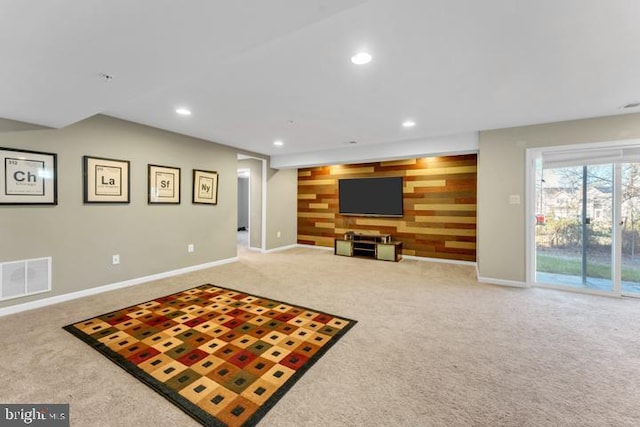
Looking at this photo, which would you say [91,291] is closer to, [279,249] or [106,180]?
[106,180]

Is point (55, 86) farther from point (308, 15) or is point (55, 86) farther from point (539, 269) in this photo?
point (539, 269)

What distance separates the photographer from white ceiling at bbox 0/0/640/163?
→ 54.7 inches

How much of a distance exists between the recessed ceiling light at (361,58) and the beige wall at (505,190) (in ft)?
9.67

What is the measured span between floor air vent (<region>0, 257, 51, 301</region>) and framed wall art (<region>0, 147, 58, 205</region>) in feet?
2.19

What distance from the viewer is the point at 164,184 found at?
14.3 feet

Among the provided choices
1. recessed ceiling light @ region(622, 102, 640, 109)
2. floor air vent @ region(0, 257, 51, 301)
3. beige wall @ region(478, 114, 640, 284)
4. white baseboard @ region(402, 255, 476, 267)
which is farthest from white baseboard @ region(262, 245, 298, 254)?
recessed ceiling light @ region(622, 102, 640, 109)

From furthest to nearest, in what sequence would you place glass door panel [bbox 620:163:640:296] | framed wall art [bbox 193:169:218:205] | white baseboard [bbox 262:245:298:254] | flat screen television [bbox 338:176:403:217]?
white baseboard [bbox 262:245:298:254] < flat screen television [bbox 338:176:403:217] < framed wall art [bbox 193:169:218:205] < glass door panel [bbox 620:163:640:296]

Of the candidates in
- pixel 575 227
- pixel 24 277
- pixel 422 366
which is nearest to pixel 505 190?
pixel 575 227

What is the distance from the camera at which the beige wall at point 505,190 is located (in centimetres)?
387

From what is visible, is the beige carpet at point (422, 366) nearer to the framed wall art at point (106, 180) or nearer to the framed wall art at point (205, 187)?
the framed wall art at point (106, 180)

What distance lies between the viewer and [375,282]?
4285mm

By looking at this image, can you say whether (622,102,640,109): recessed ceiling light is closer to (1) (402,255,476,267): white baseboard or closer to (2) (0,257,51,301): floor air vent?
(1) (402,255,476,267): white baseboard

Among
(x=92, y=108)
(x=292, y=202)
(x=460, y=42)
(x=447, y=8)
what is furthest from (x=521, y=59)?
(x=292, y=202)

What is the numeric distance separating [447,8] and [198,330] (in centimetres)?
312
